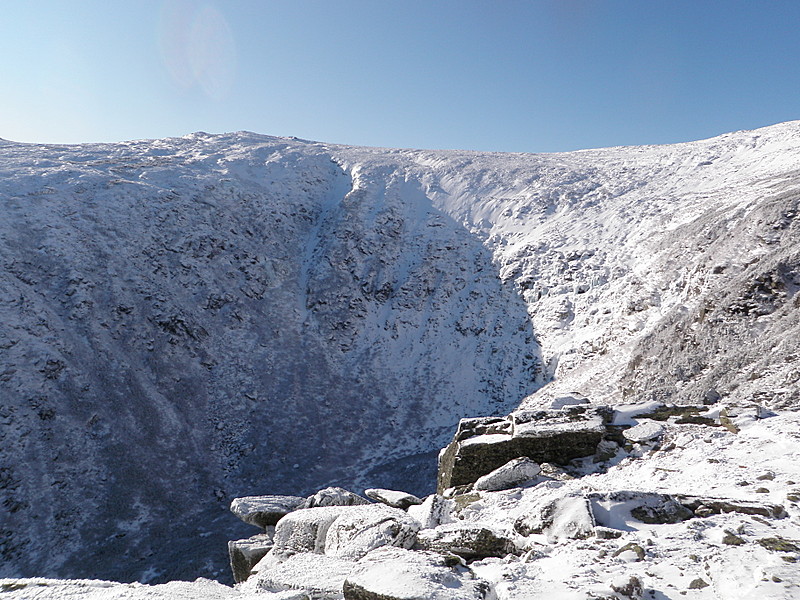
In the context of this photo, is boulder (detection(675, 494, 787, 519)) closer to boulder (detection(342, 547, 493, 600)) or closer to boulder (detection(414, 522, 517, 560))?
boulder (detection(414, 522, 517, 560))

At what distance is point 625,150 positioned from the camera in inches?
2368

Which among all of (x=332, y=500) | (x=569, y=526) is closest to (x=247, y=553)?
(x=332, y=500)

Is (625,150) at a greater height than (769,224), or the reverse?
(625,150)

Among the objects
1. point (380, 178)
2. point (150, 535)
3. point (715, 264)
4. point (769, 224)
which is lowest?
point (150, 535)

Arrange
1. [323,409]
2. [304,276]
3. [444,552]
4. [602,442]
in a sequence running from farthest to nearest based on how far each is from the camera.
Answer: [304,276] < [323,409] < [602,442] < [444,552]

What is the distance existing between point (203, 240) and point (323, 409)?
1776 centimetres

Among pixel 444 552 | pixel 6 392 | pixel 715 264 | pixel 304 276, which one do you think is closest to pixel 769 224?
pixel 715 264

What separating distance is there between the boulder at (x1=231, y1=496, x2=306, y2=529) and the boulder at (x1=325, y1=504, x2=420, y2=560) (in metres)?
3.55

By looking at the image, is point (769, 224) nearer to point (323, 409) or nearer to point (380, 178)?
point (323, 409)

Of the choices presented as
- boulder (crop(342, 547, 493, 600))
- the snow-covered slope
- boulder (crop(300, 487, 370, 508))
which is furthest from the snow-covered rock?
the snow-covered slope

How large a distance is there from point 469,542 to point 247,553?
6650 millimetres

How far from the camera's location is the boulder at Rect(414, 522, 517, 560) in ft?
22.7

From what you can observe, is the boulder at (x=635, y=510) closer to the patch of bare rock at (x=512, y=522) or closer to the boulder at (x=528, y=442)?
the patch of bare rock at (x=512, y=522)

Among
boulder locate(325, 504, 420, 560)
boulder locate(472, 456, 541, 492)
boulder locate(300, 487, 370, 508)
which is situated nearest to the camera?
boulder locate(325, 504, 420, 560)
